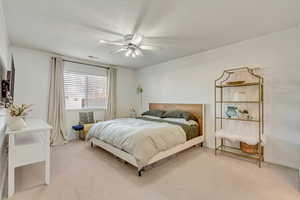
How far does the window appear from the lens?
14.1 feet

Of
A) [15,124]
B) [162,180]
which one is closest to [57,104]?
[15,124]

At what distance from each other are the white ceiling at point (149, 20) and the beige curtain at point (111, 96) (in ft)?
5.82

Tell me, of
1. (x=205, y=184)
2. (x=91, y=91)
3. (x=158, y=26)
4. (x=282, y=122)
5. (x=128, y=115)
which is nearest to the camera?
(x=205, y=184)

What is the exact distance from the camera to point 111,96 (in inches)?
197

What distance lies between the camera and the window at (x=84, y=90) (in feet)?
14.1

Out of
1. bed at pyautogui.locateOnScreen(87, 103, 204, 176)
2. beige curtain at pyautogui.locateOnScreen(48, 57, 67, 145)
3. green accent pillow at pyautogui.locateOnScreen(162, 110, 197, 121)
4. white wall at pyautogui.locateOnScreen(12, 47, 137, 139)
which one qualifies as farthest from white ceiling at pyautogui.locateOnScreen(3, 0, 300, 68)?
bed at pyautogui.locateOnScreen(87, 103, 204, 176)

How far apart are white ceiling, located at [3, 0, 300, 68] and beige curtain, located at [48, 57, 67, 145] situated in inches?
30.0

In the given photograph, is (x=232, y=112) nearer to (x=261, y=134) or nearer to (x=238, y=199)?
(x=261, y=134)

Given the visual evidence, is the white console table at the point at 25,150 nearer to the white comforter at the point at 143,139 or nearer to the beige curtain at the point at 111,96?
the white comforter at the point at 143,139

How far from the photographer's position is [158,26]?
2469 millimetres

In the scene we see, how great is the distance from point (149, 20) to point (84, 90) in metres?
3.28

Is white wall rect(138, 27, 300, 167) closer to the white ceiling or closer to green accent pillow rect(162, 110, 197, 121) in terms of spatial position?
the white ceiling

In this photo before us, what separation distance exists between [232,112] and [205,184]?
175cm

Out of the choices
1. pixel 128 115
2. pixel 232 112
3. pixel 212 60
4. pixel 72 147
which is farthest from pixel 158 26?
pixel 128 115
